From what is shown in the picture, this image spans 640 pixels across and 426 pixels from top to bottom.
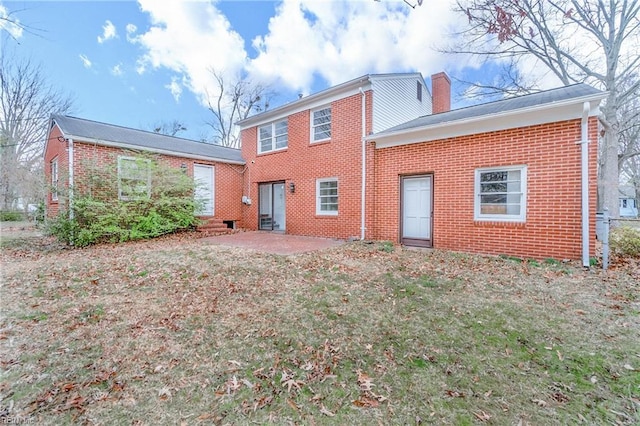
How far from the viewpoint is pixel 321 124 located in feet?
35.7

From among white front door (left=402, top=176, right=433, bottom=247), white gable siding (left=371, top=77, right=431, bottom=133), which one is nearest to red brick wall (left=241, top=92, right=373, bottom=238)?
white gable siding (left=371, top=77, right=431, bottom=133)

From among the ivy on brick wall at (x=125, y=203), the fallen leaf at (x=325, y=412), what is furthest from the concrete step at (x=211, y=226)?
the fallen leaf at (x=325, y=412)

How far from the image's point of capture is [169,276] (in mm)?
5363

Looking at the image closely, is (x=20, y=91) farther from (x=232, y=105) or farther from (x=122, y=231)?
(x=122, y=231)

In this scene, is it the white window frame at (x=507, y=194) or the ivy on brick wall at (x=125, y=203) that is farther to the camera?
the ivy on brick wall at (x=125, y=203)

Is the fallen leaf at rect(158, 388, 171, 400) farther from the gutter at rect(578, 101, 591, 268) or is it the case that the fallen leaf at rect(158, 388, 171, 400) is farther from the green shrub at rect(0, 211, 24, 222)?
the green shrub at rect(0, 211, 24, 222)

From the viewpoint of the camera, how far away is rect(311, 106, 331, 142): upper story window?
1075cm

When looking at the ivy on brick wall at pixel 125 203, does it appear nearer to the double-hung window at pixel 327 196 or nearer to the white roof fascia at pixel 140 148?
the white roof fascia at pixel 140 148

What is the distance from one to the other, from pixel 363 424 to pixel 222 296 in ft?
9.70

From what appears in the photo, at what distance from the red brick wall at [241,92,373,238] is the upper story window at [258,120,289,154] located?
0.28 meters

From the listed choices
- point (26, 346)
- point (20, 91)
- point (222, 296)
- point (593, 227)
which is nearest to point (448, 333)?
point (222, 296)

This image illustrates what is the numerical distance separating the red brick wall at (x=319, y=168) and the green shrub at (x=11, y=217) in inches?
710

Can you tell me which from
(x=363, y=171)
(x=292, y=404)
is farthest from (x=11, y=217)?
(x=292, y=404)

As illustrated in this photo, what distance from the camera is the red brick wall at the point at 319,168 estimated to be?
389 inches
